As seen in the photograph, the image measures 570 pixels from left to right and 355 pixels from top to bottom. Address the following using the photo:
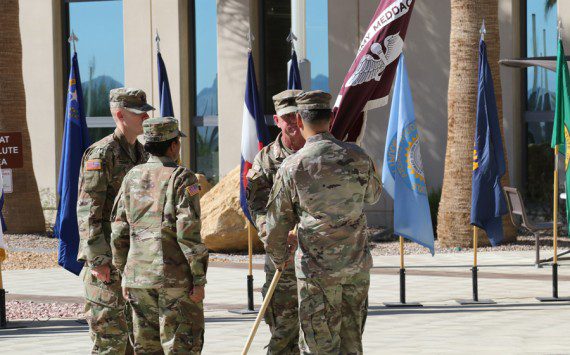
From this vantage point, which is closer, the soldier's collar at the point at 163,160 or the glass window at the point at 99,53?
the soldier's collar at the point at 163,160

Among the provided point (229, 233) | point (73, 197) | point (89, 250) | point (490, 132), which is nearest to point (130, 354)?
point (89, 250)

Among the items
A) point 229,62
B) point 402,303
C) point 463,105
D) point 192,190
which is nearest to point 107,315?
point 192,190

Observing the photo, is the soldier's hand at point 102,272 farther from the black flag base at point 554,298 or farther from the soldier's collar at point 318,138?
the black flag base at point 554,298

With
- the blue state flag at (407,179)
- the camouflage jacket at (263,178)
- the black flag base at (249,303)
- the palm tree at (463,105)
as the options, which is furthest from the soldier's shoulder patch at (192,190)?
the palm tree at (463,105)

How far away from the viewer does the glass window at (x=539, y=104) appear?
69.6 ft

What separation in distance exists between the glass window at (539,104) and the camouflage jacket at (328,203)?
14.9 meters

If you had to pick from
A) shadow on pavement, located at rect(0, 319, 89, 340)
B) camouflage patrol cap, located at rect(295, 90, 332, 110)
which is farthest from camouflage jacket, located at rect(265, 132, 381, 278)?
shadow on pavement, located at rect(0, 319, 89, 340)

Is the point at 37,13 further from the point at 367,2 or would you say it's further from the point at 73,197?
the point at 73,197

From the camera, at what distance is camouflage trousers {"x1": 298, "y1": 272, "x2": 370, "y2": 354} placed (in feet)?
22.2

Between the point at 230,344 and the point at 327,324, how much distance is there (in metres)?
3.37

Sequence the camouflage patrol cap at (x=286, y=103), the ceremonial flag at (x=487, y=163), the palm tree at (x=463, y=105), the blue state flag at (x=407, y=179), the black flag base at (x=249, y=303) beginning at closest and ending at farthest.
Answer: the camouflage patrol cap at (x=286, y=103) → the black flag base at (x=249, y=303) → the blue state flag at (x=407, y=179) → the ceremonial flag at (x=487, y=163) → the palm tree at (x=463, y=105)

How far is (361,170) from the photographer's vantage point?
6.96 metres

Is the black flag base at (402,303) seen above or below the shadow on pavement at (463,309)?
above

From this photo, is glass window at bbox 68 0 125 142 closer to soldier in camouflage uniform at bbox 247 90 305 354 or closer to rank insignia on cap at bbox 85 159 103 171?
rank insignia on cap at bbox 85 159 103 171
